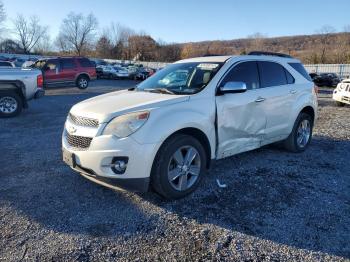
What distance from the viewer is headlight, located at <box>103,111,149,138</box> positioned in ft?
12.5

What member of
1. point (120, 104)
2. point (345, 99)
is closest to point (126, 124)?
point (120, 104)

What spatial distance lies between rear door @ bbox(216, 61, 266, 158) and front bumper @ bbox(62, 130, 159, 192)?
1244 mm

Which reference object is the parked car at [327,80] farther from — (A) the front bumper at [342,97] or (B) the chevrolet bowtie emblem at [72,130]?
(B) the chevrolet bowtie emblem at [72,130]

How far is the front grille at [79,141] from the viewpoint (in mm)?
3992

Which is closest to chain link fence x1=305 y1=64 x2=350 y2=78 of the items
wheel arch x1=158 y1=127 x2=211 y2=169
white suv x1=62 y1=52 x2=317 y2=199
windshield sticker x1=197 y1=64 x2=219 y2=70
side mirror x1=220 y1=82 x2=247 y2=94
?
white suv x1=62 y1=52 x2=317 y2=199

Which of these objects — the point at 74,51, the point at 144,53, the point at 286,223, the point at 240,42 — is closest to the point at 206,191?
the point at 286,223

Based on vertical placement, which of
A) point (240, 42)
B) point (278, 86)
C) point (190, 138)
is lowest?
A: point (190, 138)

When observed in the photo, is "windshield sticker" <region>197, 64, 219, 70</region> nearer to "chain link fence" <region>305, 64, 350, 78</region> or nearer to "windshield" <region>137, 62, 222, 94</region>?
"windshield" <region>137, 62, 222, 94</region>

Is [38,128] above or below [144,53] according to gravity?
below

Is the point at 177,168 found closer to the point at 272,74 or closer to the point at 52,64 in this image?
the point at 272,74

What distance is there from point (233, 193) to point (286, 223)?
89 cm

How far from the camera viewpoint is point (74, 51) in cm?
9881

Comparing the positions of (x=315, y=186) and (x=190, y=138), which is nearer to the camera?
(x=190, y=138)

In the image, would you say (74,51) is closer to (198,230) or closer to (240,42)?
(240,42)
